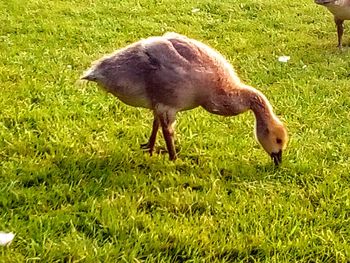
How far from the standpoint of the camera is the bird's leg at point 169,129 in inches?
185

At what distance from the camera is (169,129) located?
4.80 metres

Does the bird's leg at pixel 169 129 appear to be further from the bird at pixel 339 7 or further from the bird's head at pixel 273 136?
the bird at pixel 339 7

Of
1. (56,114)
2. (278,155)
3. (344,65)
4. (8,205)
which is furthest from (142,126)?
(344,65)

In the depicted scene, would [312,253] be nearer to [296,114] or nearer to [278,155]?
[278,155]

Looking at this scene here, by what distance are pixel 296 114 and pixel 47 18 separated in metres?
3.58

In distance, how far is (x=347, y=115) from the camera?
5871 millimetres

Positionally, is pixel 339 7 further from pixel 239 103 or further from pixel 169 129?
pixel 169 129

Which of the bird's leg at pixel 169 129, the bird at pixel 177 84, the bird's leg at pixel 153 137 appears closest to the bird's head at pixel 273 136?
the bird at pixel 177 84

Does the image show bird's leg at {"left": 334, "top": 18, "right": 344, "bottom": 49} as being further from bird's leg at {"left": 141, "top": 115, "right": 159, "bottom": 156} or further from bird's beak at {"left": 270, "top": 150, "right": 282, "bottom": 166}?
bird's leg at {"left": 141, "top": 115, "right": 159, "bottom": 156}

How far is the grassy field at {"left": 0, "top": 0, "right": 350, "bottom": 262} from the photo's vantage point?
3.88 m

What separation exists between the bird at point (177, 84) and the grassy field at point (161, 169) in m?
0.31

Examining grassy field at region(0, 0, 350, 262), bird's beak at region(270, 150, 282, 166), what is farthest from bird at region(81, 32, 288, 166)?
grassy field at region(0, 0, 350, 262)

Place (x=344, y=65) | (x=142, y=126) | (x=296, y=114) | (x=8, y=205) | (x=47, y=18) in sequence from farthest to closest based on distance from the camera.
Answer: (x=47, y=18) < (x=344, y=65) < (x=296, y=114) < (x=142, y=126) < (x=8, y=205)

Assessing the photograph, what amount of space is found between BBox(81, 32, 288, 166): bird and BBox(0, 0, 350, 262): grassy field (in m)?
0.31
